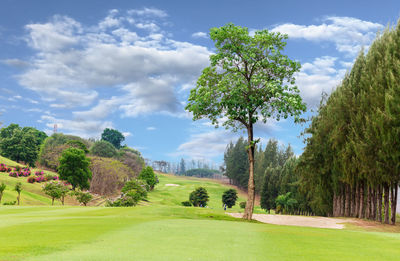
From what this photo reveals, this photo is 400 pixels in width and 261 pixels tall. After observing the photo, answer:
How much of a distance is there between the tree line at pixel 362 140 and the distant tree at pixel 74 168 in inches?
1709

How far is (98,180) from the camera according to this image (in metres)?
75.0

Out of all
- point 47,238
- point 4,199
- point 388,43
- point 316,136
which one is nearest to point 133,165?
point 4,199

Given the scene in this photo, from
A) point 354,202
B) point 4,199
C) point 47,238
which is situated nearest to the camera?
point 47,238

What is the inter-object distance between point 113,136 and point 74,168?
9436 centimetres

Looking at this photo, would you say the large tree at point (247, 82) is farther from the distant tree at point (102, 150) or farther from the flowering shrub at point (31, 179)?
the distant tree at point (102, 150)

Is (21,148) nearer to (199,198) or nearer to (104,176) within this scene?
(104,176)

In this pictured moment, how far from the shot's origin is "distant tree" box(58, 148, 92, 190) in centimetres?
6450

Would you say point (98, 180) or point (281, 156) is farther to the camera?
point (281, 156)

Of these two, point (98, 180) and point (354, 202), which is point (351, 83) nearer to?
point (354, 202)

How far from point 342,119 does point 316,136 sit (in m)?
4.78

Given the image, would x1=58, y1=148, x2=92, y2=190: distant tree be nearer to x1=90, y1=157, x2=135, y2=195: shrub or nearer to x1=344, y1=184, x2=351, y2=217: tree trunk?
x1=90, y1=157, x2=135, y2=195: shrub

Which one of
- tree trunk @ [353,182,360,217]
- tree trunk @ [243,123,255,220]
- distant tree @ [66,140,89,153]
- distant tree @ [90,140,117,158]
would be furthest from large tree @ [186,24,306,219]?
distant tree @ [90,140,117,158]

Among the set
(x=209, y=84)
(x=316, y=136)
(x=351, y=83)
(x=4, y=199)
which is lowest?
(x=4, y=199)

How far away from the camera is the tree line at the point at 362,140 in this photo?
2454 centimetres
